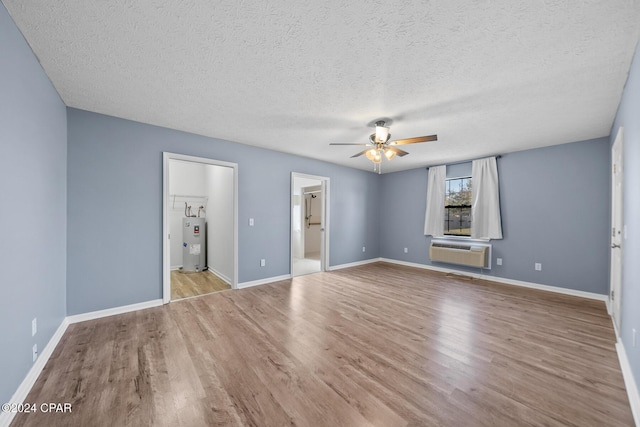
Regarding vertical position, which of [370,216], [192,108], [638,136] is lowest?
[370,216]

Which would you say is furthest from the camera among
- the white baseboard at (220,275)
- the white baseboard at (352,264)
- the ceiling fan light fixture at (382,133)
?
the white baseboard at (352,264)

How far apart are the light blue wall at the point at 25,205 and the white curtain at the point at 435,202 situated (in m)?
6.14

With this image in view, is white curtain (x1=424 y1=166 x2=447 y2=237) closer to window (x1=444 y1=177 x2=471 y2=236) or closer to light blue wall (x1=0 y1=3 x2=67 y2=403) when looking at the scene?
window (x1=444 y1=177 x2=471 y2=236)

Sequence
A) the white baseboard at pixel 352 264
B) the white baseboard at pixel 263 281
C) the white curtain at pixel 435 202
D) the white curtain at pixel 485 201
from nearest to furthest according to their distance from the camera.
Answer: the white baseboard at pixel 263 281 < the white curtain at pixel 485 201 < the white curtain at pixel 435 202 < the white baseboard at pixel 352 264

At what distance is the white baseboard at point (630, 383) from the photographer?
1553 millimetres

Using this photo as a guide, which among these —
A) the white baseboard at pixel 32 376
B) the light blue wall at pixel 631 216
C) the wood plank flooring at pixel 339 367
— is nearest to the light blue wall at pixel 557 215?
the wood plank flooring at pixel 339 367


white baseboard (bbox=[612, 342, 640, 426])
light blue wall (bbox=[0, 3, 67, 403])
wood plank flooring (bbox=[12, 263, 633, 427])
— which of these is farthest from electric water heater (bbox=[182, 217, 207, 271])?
white baseboard (bbox=[612, 342, 640, 426])

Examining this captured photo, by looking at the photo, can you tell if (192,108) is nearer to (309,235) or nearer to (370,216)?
(370,216)

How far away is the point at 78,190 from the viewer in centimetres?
292

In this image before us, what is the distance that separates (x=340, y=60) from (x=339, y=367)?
251cm

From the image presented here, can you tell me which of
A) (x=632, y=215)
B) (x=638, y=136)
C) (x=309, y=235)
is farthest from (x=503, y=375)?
(x=309, y=235)

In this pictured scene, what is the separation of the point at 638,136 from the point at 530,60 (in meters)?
0.92

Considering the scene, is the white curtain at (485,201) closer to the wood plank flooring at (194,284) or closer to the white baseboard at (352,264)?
the white baseboard at (352,264)

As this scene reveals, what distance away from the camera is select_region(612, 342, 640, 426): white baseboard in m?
1.55
